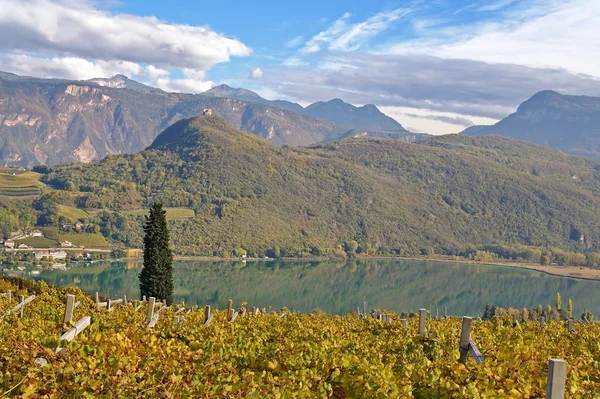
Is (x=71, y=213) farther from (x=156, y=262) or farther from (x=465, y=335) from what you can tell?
(x=465, y=335)

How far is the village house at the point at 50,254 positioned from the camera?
149 metres

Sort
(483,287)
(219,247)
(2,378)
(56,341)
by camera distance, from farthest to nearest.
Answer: (219,247) → (483,287) → (56,341) → (2,378)

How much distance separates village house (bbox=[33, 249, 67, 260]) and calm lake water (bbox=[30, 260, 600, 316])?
10.9m

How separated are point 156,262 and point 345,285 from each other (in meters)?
95.5

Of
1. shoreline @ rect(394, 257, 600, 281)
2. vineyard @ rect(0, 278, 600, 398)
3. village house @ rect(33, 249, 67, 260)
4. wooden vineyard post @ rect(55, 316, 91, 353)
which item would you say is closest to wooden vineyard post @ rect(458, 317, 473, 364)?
vineyard @ rect(0, 278, 600, 398)

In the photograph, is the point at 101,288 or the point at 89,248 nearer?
the point at 101,288

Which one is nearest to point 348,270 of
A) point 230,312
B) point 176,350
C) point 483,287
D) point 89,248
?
point 483,287

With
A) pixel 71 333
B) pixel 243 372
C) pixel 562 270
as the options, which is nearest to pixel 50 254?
pixel 562 270

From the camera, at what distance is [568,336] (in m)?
15.0

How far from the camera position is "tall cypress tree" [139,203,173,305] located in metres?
Answer: 38.2

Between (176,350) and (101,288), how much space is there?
9928 centimetres

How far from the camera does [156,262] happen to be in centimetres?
3844

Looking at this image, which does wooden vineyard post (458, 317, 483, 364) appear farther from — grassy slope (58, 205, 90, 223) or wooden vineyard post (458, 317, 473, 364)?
grassy slope (58, 205, 90, 223)

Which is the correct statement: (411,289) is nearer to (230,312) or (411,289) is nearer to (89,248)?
(89,248)
